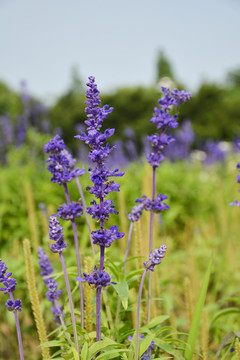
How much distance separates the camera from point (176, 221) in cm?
610

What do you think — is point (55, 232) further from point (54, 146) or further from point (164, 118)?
point (164, 118)

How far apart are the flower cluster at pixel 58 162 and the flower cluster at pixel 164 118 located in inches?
16.2

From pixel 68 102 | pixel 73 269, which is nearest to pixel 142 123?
pixel 68 102

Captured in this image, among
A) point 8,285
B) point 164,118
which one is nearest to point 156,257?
point 8,285

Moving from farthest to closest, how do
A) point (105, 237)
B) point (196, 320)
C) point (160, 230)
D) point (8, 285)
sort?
point (160, 230), point (196, 320), point (8, 285), point (105, 237)

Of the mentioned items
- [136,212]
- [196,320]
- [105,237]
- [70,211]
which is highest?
[136,212]

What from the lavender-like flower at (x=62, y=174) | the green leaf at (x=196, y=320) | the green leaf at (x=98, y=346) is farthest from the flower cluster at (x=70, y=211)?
the green leaf at (x=196, y=320)

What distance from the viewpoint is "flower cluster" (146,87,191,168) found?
1.71 metres

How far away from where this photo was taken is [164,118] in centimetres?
173

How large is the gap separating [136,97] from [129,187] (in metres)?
27.2

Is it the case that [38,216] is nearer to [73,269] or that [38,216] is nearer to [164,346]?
[73,269]

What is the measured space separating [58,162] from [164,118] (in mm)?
536

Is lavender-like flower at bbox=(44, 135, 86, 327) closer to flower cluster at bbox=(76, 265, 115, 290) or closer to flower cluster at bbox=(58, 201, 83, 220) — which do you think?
flower cluster at bbox=(58, 201, 83, 220)

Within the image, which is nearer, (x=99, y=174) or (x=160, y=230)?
(x=99, y=174)
